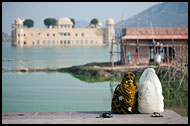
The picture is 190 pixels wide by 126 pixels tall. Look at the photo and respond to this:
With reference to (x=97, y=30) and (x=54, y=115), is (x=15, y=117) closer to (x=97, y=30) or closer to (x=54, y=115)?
(x=54, y=115)

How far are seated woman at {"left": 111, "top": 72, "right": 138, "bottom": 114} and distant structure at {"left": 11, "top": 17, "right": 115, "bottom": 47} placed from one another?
169ft

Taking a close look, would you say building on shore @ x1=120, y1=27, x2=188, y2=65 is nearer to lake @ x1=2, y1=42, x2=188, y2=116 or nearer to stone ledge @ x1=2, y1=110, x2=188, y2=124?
lake @ x1=2, y1=42, x2=188, y2=116

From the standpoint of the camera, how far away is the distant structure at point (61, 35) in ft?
184

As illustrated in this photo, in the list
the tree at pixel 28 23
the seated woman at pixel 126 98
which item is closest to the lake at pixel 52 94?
the seated woman at pixel 126 98

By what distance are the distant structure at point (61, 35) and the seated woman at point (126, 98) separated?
169 feet

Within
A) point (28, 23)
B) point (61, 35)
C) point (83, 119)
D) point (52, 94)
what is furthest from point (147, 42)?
point (28, 23)

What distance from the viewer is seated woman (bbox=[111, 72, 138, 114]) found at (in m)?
4.74

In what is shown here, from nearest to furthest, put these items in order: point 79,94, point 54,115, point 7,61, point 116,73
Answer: point 54,115 < point 79,94 < point 116,73 < point 7,61

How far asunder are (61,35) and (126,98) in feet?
176

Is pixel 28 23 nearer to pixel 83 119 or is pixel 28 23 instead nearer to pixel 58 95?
pixel 58 95

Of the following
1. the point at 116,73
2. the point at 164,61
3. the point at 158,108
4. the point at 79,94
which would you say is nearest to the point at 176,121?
the point at 158,108

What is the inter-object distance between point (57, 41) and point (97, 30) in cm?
612

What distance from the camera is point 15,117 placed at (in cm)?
459

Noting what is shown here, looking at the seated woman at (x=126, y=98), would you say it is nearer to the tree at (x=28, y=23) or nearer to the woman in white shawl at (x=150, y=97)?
the woman in white shawl at (x=150, y=97)
